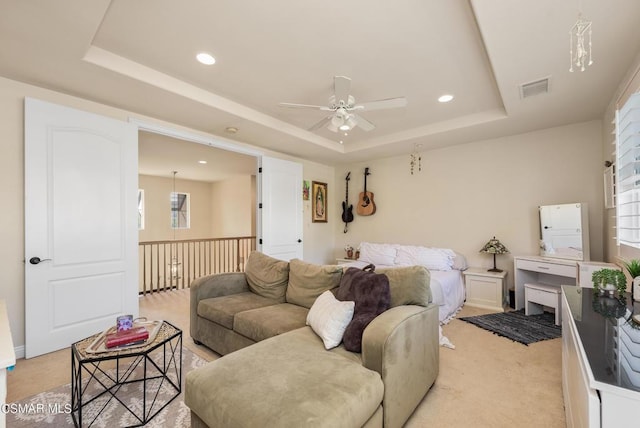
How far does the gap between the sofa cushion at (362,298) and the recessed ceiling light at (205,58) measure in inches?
82.5

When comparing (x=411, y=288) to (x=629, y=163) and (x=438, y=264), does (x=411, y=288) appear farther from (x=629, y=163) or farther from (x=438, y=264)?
(x=438, y=264)

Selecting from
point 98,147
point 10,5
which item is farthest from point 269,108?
point 10,5

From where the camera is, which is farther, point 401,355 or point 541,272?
point 541,272

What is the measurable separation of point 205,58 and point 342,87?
45.7 inches

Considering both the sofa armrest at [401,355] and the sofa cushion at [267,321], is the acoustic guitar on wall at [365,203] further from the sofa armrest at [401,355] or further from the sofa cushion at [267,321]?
the sofa armrest at [401,355]

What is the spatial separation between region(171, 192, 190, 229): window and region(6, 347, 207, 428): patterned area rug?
21.6 ft

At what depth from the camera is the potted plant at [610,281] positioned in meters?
1.83

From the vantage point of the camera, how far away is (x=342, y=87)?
91.8 inches

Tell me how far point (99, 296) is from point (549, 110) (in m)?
5.15

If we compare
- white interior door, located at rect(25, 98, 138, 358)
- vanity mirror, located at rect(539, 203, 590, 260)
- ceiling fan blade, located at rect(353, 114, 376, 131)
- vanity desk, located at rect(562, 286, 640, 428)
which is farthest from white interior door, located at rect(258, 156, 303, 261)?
vanity desk, located at rect(562, 286, 640, 428)

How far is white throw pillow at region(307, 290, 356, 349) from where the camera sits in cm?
174

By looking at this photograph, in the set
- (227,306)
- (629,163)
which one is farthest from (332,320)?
(629,163)

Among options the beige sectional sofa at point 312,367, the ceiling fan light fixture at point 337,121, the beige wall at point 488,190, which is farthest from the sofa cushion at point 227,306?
the beige wall at point 488,190

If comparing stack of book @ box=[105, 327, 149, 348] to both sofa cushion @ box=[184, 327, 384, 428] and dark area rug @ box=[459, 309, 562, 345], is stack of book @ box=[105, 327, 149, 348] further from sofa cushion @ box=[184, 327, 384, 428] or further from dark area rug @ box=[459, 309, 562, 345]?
dark area rug @ box=[459, 309, 562, 345]
